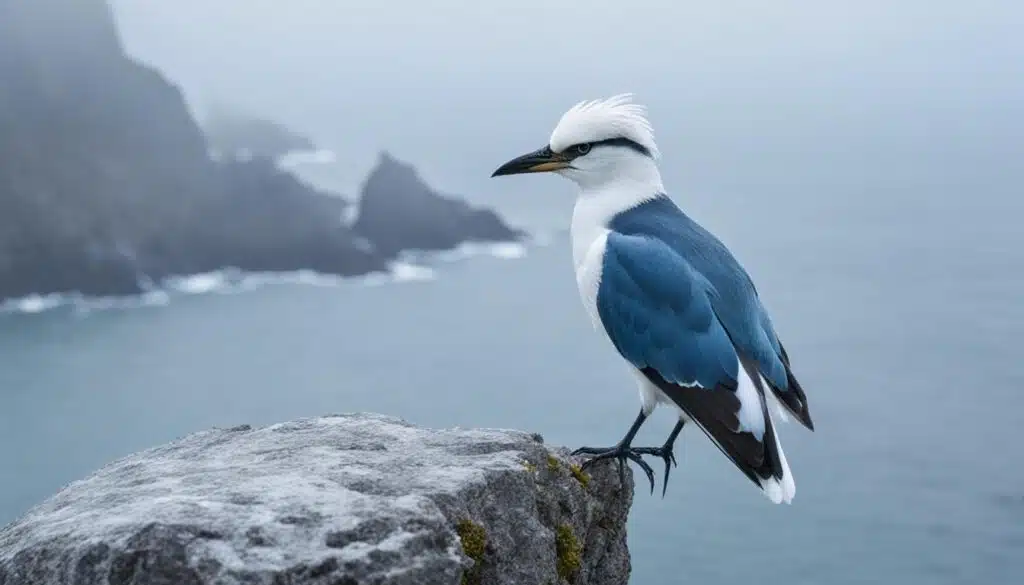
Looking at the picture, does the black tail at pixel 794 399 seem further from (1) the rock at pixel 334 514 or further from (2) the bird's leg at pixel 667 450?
(1) the rock at pixel 334 514

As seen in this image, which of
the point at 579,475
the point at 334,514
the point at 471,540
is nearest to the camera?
the point at 334,514

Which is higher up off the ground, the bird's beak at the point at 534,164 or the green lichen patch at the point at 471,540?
the bird's beak at the point at 534,164

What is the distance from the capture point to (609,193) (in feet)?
29.7

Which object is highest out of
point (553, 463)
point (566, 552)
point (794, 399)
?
point (794, 399)

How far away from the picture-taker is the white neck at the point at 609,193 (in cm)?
895

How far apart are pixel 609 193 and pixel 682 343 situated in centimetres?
164

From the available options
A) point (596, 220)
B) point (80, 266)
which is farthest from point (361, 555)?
point (80, 266)

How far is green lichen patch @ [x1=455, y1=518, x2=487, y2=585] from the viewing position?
6227mm

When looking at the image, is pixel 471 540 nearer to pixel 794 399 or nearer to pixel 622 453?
pixel 622 453

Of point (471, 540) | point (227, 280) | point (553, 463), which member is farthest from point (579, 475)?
point (227, 280)

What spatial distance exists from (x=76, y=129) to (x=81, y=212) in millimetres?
5899

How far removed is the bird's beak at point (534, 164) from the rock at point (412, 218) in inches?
2397

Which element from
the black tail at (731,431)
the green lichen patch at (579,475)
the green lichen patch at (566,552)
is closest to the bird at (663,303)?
the black tail at (731,431)

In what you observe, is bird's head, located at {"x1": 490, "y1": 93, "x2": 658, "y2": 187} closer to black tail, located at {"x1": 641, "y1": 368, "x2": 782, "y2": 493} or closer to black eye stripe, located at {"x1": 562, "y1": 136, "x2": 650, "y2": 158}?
black eye stripe, located at {"x1": 562, "y1": 136, "x2": 650, "y2": 158}
